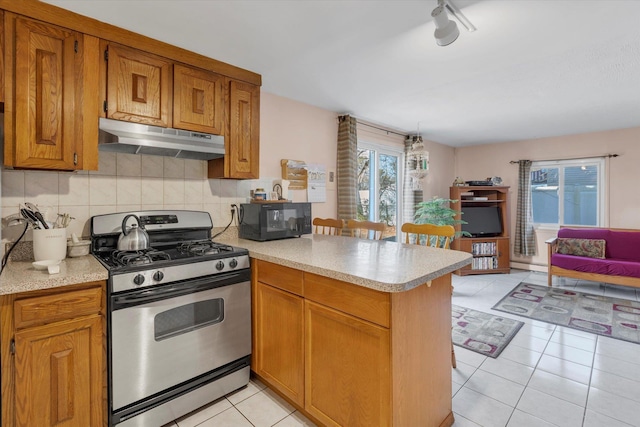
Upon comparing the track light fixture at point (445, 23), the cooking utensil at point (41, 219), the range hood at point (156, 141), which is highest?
the track light fixture at point (445, 23)

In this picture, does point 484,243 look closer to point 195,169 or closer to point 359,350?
point 359,350

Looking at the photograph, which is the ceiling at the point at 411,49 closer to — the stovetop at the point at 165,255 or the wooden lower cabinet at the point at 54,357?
the stovetop at the point at 165,255

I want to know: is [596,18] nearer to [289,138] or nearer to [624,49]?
[624,49]

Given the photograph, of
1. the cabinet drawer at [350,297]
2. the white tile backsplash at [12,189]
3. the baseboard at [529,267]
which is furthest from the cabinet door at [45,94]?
the baseboard at [529,267]

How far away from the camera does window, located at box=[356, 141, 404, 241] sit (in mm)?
4387

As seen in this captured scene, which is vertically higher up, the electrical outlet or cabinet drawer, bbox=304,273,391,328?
the electrical outlet

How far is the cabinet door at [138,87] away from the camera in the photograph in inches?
74.7

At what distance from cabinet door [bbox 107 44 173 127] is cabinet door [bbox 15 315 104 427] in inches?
48.8

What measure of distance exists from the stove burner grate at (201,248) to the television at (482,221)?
4.59 metres

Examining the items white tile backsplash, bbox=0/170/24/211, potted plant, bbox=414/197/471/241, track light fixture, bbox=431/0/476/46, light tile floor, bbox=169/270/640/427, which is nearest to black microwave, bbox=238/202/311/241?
light tile floor, bbox=169/270/640/427

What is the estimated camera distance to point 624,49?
7.32 feet

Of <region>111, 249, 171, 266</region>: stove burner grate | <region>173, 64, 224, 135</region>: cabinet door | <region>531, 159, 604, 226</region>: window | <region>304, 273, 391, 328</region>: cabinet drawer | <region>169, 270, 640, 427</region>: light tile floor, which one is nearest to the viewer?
<region>304, 273, 391, 328</region>: cabinet drawer

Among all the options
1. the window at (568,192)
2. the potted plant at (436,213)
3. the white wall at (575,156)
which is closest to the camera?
the potted plant at (436,213)

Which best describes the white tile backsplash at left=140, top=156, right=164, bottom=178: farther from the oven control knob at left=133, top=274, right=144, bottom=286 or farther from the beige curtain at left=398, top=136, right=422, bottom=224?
the beige curtain at left=398, top=136, right=422, bottom=224
